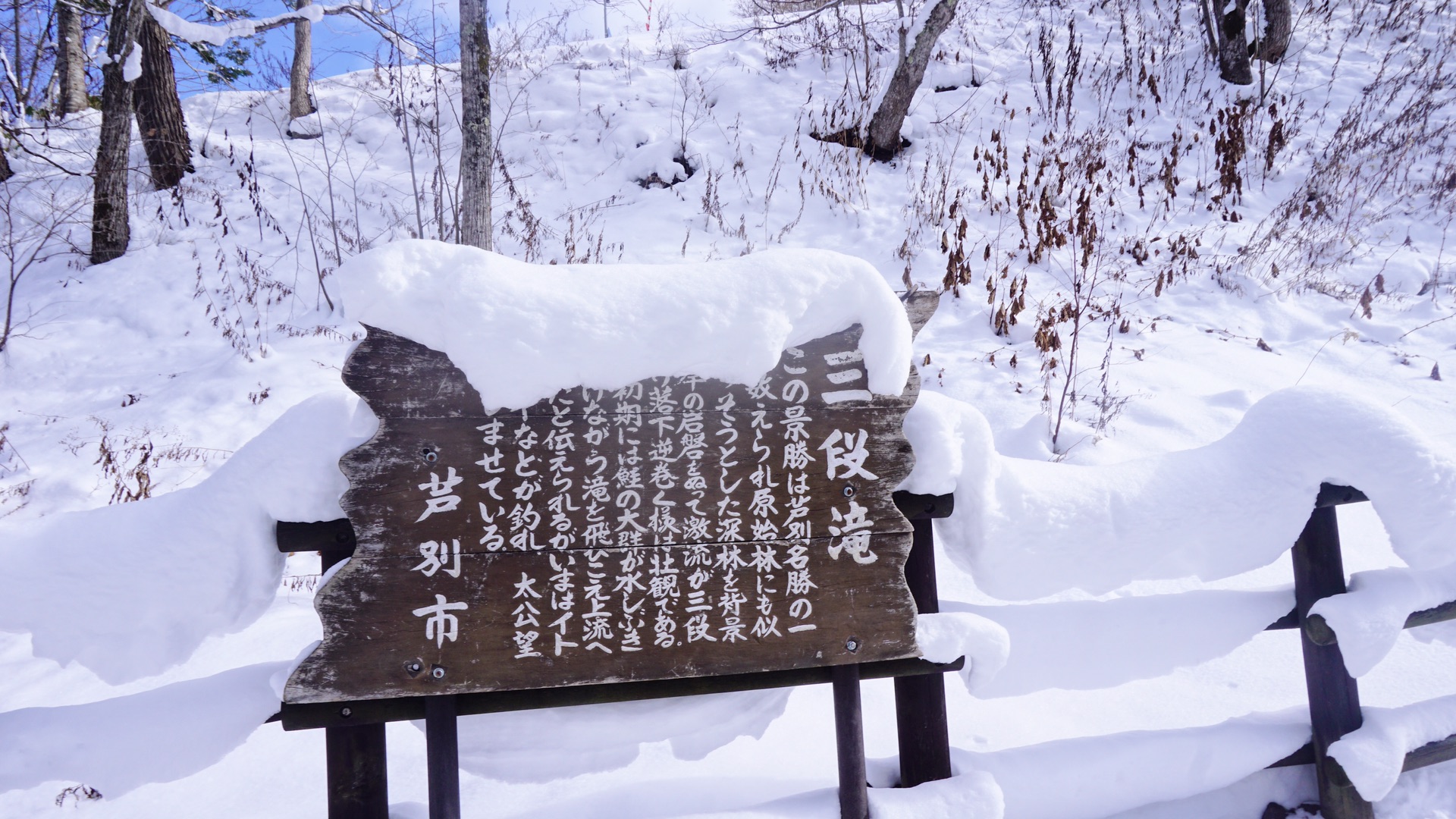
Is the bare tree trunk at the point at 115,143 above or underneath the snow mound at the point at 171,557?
above

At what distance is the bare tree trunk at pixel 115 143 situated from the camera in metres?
5.74

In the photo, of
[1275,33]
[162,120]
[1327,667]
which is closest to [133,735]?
[1327,667]

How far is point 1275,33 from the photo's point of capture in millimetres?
8062

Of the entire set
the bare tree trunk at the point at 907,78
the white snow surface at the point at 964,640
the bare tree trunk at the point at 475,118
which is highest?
the bare tree trunk at the point at 907,78

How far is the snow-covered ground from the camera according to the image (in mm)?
1609

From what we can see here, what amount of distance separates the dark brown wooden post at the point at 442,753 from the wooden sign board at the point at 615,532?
0.10 m

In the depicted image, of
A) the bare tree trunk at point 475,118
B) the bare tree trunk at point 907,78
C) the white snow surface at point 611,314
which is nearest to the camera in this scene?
the white snow surface at point 611,314

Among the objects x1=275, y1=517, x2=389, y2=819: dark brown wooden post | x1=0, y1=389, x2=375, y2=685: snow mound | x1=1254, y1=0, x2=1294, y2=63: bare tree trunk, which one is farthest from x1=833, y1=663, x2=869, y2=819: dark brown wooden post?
x1=1254, y1=0, x2=1294, y2=63: bare tree trunk

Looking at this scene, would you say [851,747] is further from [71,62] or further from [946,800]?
[71,62]

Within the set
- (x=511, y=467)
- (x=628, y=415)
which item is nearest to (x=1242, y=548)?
(x=628, y=415)

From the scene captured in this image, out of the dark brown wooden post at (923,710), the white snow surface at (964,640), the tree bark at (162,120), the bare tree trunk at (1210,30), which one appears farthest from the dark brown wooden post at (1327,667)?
the tree bark at (162,120)

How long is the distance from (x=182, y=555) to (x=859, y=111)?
715cm

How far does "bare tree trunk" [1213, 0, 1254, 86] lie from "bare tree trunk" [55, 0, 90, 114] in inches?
524

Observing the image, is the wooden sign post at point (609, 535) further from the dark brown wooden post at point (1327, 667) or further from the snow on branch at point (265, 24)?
the snow on branch at point (265, 24)
